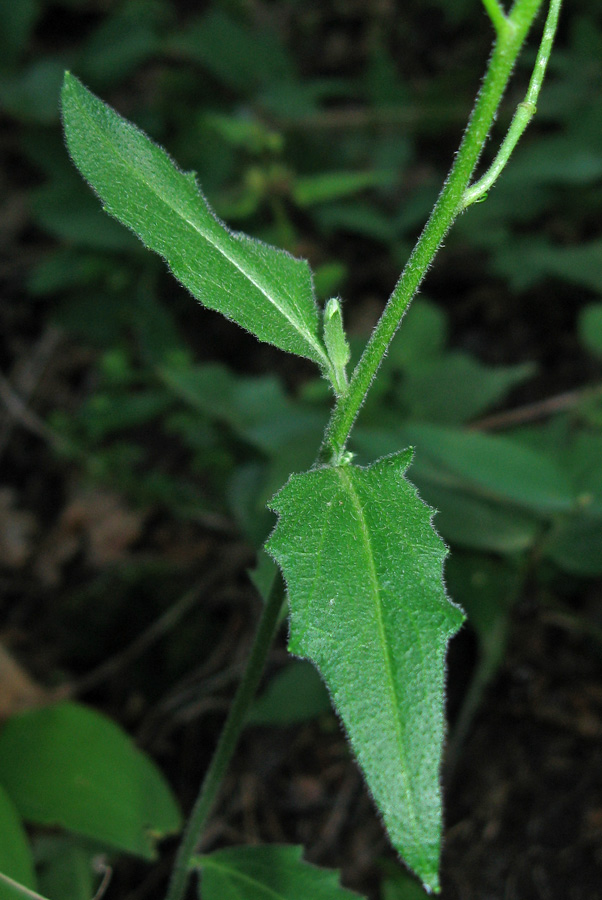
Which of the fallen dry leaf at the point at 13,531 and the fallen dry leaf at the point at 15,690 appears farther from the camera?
the fallen dry leaf at the point at 13,531

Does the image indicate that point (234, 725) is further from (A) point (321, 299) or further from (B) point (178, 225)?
(A) point (321, 299)

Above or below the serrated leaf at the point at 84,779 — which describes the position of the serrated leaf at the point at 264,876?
above

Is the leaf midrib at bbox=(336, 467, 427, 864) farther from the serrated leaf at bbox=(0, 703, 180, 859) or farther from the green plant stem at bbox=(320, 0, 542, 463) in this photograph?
the serrated leaf at bbox=(0, 703, 180, 859)

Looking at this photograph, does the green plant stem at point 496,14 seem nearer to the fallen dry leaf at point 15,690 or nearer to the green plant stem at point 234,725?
the green plant stem at point 234,725

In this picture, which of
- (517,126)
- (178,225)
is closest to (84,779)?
(178,225)

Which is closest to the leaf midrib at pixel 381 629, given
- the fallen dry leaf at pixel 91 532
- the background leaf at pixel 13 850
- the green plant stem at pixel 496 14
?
the green plant stem at pixel 496 14

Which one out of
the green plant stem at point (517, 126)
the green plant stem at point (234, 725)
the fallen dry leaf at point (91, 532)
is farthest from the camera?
the fallen dry leaf at point (91, 532)

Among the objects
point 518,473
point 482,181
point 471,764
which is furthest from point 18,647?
point 482,181

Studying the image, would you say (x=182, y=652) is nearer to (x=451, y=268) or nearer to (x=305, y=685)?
(x=305, y=685)
